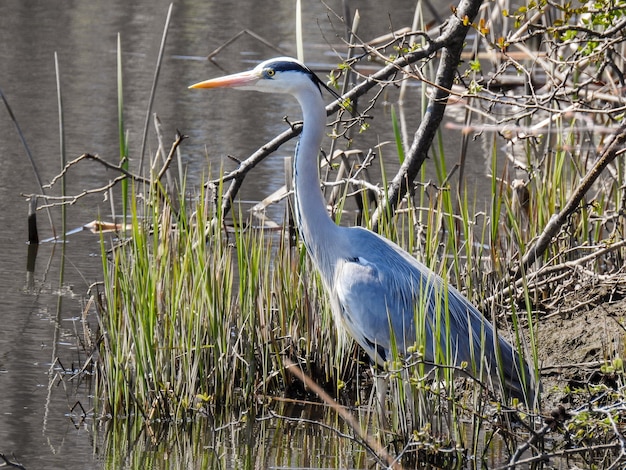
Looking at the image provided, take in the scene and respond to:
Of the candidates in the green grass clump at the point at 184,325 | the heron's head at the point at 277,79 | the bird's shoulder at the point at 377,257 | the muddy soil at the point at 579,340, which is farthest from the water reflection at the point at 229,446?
the heron's head at the point at 277,79

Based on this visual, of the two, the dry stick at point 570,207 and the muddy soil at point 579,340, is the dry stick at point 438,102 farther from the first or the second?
the muddy soil at point 579,340

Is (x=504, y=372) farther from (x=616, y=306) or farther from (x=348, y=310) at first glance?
(x=616, y=306)

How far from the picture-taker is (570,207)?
534cm

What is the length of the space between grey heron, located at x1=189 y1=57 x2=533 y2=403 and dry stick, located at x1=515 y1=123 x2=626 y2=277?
1.84 feet

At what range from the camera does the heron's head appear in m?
4.91

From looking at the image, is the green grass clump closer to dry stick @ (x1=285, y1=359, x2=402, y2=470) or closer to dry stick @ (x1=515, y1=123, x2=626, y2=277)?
dry stick @ (x1=285, y1=359, x2=402, y2=470)

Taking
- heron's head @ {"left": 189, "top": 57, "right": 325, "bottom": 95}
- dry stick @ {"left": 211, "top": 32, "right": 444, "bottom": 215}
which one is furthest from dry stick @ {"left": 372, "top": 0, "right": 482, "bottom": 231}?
heron's head @ {"left": 189, "top": 57, "right": 325, "bottom": 95}

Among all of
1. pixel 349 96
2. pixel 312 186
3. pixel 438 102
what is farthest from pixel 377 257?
pixel 438 102

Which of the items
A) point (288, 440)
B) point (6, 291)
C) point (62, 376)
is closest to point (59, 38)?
point (6, 291)

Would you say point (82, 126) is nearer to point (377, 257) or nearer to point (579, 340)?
point (377, 257)

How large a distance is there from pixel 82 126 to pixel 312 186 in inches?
224

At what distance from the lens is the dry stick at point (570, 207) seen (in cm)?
501

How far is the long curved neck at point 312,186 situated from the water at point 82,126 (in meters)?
0.44

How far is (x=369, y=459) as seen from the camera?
4496 mm
